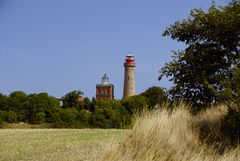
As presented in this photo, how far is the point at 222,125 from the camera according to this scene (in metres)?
12.7

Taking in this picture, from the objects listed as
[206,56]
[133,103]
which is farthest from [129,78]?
[206,56]

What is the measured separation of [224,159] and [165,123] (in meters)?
1.81

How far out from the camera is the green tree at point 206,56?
48.6 ft

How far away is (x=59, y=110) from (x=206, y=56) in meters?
26.9

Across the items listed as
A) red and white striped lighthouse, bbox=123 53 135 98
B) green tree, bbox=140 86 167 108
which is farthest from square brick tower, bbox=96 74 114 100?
green tree, bbox=140 86 167 108

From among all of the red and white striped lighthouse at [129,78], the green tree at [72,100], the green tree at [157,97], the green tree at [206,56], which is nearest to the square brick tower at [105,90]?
the red and white striped lighthouse at [129,78]

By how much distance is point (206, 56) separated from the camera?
15281mm

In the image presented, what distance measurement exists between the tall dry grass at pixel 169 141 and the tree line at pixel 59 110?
24.0 meters

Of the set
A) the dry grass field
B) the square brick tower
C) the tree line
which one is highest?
the square brick tower

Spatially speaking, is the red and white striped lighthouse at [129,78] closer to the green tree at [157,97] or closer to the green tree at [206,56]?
the green tree at [157,97]

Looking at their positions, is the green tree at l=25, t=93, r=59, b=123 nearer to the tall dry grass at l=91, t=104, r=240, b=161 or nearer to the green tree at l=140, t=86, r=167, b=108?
the green tree at l=140, t=86, r=167, b=108

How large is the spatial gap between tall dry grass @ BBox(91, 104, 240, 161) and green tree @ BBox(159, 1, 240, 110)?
4.52ft

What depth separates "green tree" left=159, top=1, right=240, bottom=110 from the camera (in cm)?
1483

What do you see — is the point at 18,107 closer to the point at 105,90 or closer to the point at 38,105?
the point at 38,105
